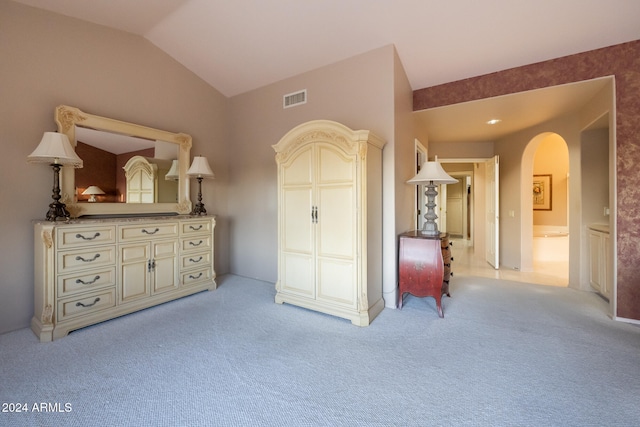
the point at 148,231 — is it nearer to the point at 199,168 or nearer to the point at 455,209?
the point at 199,168

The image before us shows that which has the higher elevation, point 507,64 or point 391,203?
point 507,64

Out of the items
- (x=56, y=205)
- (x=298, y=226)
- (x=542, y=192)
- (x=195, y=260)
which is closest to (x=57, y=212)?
(x=56, y=205)

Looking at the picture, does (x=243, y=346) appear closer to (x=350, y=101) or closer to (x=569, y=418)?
(x=569, y=418)

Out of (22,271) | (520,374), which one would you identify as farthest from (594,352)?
(22,271)

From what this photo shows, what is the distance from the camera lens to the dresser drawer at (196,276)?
349 cm

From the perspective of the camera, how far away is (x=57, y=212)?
2594 mm

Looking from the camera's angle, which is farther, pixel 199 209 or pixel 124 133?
pixel 199 209

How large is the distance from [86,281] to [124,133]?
1.72m

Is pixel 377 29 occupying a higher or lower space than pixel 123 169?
higher

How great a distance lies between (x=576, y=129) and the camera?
3.92m

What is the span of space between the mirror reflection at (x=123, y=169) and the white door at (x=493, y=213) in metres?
5.28

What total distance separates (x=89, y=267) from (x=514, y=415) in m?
3.52

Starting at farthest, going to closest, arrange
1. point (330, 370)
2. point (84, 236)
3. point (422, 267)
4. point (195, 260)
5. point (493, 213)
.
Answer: point (493, 213) → point (195, 260) → point (422, 267) → point (84, 236) → point (330, 370)

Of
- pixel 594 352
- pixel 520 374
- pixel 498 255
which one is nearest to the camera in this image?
pixel 520 374
